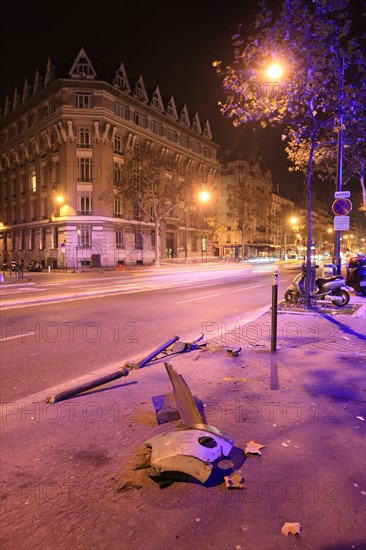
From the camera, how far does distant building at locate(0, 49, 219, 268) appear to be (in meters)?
42.4

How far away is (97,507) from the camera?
8.06 feet

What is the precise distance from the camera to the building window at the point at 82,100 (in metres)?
42.1

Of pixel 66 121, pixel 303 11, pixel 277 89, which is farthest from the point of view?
pixel 66 121

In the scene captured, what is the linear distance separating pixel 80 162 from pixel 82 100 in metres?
6.92

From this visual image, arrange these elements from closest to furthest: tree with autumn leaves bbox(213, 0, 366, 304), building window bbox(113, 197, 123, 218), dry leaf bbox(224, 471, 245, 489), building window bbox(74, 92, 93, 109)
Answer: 1. dry leaf bbox(224, 471, 245, 489)
2. tree with autumn leaves bbox(213, 0, 366, 304)
3. building window bbox(74, 92, 93, 109)
4. building window bbox(113, 197, 123, 218)

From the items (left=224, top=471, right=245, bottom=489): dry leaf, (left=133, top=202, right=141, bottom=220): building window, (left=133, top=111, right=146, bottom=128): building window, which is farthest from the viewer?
(left=133, top=111, right=146, bottom=128): building window

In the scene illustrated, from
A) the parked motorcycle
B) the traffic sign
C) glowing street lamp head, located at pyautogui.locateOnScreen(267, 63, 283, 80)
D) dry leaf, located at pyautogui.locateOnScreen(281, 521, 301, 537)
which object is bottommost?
dry leaf, located at pyautogui.locateOnScreen(281, 521, 301, 537)

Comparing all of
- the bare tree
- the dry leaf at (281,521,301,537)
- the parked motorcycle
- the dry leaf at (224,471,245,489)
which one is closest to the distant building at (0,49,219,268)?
the bare tree

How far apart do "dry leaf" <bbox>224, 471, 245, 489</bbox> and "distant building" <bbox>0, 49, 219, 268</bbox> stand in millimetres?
39631

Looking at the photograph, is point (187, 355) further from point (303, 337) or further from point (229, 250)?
point (229, 250)

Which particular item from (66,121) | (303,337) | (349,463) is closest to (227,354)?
(303,337)

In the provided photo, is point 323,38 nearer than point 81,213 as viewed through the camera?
Yes

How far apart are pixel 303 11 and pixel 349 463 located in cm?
1002

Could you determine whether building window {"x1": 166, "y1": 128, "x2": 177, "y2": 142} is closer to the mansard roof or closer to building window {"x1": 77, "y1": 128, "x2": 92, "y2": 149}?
the mansard roof
